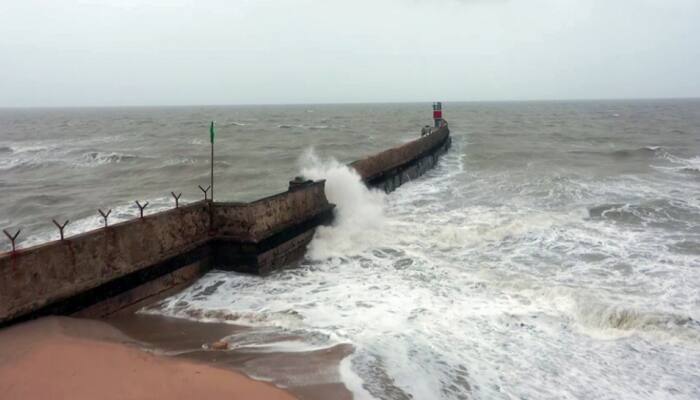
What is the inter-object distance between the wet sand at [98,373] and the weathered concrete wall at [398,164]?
9.55 m

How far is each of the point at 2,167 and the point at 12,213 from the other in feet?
44.9

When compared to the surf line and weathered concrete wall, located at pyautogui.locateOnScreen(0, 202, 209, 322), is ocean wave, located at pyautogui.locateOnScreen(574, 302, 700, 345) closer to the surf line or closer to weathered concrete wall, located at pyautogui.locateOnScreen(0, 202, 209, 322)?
the surf line

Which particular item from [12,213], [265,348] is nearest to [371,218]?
[265,348]

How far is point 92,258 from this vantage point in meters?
7.11

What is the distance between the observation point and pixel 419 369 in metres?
5.70

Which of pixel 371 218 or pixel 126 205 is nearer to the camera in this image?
pixel 371 218

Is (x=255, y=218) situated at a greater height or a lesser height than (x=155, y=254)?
greater

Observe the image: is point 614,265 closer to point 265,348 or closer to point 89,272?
point 265,348

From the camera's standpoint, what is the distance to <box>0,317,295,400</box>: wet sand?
16.0ft

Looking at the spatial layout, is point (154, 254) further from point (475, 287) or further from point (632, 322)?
point (632, 322)

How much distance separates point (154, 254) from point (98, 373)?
299 cm

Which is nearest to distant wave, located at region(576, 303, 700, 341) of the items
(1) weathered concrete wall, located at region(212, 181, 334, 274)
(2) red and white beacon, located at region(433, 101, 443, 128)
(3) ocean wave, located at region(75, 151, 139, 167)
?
(1) weathered concrete wall, located at region(212, 181, 334, 274)

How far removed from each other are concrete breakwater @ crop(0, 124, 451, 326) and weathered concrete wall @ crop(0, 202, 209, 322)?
0.04 ft

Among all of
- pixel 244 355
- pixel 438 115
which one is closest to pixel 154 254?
pixel 244 355
